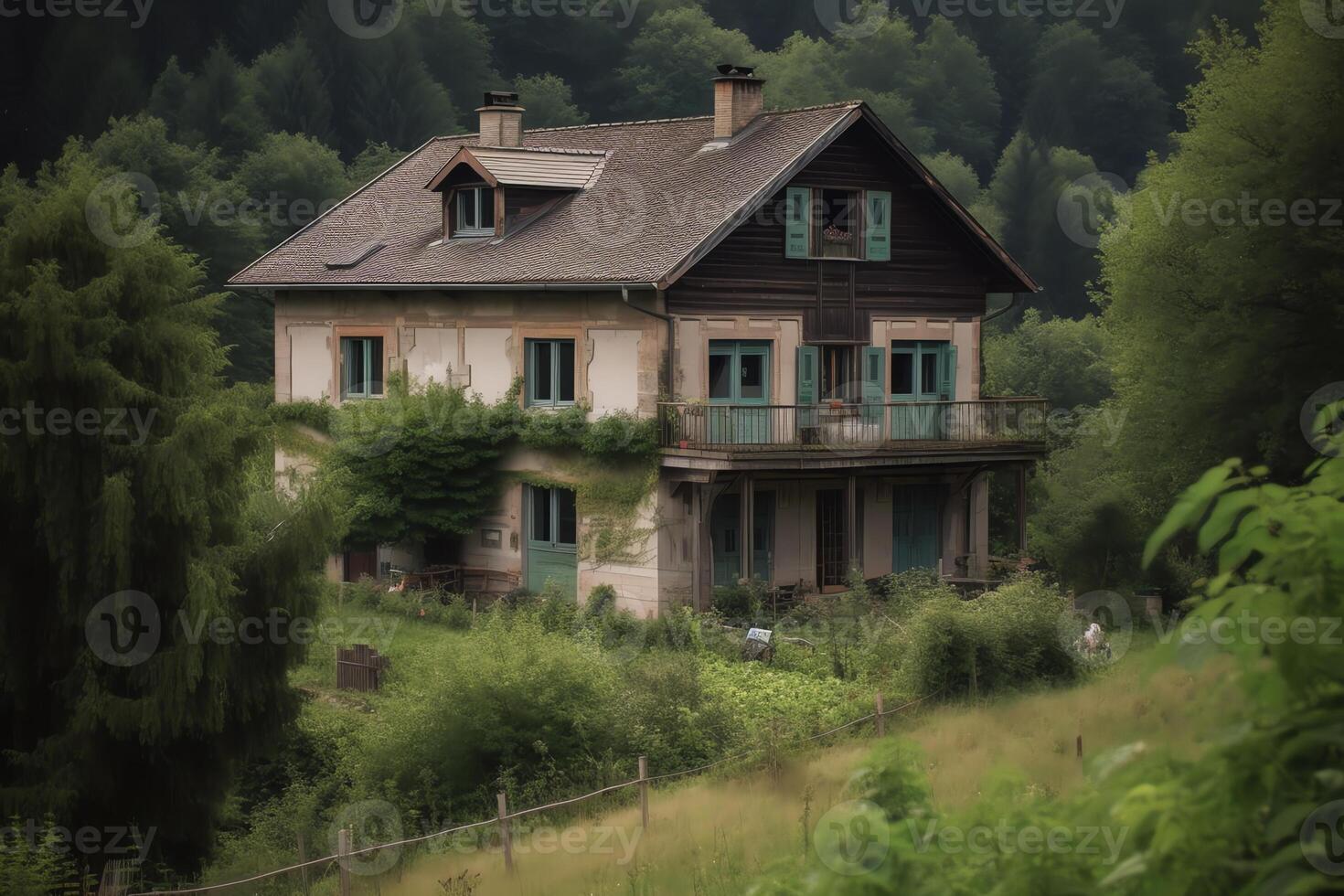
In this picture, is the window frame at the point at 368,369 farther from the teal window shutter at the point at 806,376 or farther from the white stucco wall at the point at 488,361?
the teal window shutter at the point at 806,376

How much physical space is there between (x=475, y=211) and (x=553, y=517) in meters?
6.52

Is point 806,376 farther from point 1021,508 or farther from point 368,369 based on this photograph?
point 368,369

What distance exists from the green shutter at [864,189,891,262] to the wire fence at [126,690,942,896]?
11376 millimetres

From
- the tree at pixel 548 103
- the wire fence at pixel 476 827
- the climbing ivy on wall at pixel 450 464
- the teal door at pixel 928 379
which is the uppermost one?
the tree at pixel 548 103

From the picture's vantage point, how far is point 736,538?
2919 cm

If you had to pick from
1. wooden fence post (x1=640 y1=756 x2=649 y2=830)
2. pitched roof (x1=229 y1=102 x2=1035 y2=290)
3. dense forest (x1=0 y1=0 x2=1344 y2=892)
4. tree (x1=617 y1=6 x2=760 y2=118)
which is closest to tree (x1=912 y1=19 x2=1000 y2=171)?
tree (x1=617 y1=6 x2=760 y2=118)

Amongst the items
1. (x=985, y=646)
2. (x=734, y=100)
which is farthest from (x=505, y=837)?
(x=734, y=100)

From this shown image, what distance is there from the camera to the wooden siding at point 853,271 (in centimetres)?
2867

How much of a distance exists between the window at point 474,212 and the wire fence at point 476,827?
14970 millimetres

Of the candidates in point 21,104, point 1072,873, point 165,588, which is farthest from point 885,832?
point 21,104

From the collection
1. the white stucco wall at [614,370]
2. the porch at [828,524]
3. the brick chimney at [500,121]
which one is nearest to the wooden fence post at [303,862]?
the porch at [828,524]

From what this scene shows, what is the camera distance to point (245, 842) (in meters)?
19.0

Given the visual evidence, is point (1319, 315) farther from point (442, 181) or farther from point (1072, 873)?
point (1072, 873)

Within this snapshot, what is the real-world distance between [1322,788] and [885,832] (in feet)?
5.29
